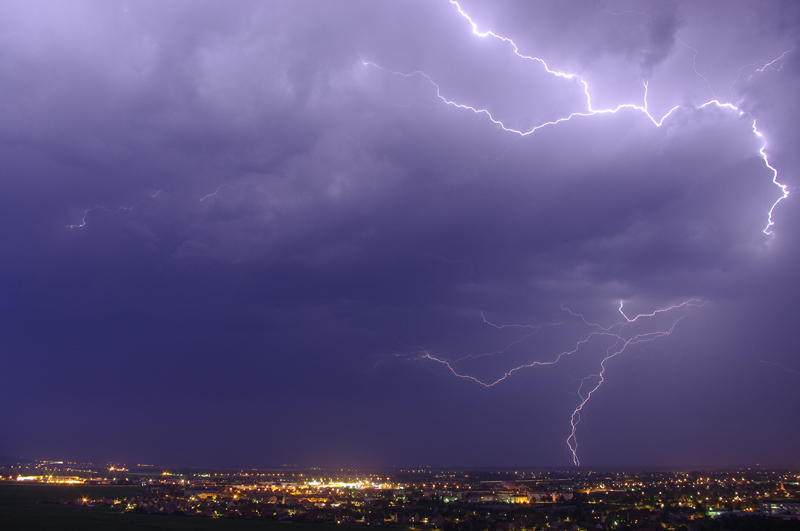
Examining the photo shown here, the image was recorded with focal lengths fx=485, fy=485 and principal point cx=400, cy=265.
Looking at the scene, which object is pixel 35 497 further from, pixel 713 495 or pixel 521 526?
pixel 713 495

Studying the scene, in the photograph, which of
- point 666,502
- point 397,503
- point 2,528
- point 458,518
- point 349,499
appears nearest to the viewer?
point 2,528

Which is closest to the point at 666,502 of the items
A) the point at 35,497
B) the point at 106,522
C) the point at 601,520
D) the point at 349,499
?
the point at 601,520

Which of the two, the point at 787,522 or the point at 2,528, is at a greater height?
the point at 2,528

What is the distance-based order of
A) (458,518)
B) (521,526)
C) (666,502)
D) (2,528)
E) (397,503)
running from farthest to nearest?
(397,503), (666,502), (458,518), (521,526), (2,528)

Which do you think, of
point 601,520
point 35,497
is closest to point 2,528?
point 35,497

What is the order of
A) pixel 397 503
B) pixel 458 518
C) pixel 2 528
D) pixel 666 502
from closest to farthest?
pixel 2 528 < pixel 458 518 < pixel 666 502 < pixel 397 503

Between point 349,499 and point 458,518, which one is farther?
point 349,499

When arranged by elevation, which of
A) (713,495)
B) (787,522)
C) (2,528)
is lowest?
(713,495)

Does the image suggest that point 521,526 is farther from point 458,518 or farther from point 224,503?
point 224,503

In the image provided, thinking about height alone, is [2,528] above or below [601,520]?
above
